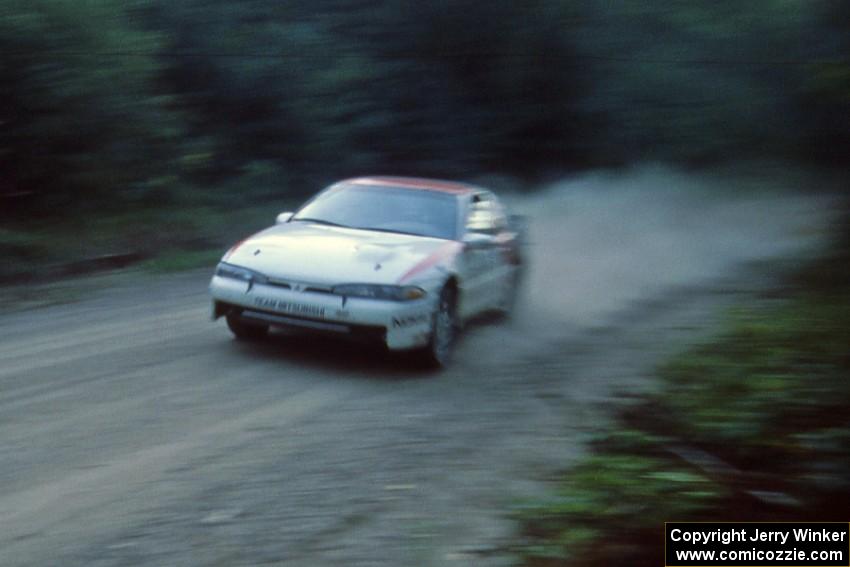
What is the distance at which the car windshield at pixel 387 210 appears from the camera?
1104cm

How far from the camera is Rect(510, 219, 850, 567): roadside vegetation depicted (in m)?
5.05

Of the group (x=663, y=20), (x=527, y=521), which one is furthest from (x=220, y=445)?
(x=663, y=20)

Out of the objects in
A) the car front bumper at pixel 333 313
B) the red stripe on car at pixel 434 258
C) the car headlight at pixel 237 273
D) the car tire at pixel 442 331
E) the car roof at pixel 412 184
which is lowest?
the car tire at pixel 442 331

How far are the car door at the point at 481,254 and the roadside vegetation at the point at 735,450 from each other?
384cm

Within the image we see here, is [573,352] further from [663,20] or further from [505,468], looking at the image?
[663,20]

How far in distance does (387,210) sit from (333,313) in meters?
2.07

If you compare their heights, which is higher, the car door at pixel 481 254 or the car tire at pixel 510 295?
the car door at pixel 481 254

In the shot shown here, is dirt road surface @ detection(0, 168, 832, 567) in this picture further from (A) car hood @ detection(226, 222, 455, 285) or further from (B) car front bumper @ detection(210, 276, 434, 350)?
(A) car hood @ detection(226, 222, 455, 285)

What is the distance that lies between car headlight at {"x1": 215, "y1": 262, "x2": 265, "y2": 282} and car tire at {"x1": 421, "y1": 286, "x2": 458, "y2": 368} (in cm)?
154

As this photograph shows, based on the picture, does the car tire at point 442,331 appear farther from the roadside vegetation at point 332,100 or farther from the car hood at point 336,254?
the roadside vegetation at point 332,100

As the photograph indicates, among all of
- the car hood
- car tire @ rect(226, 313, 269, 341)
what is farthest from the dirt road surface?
the car hood

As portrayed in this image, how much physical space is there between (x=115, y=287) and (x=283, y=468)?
314 inches

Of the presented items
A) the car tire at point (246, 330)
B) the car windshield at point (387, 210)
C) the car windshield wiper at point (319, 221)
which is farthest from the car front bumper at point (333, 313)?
the car windshield wiper at point (319, 221)

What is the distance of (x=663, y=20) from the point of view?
27547 millimetres
